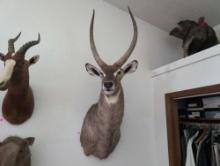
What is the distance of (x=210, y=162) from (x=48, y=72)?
1559 millimetres

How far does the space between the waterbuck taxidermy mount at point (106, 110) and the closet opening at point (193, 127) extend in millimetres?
506

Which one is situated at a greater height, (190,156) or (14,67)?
(14,67)

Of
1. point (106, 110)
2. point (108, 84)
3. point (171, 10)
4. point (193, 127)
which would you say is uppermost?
point (171, 10)

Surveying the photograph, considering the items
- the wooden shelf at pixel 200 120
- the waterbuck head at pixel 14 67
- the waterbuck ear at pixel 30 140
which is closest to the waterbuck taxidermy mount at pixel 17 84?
the waterbuck head at pixel 14 67

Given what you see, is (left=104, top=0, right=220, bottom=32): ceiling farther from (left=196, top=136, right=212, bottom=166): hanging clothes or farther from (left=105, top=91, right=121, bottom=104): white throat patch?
(left=196, top=136, right=212, bottom=166): hanging clothes

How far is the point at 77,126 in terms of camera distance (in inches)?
84.5

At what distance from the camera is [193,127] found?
2.45m

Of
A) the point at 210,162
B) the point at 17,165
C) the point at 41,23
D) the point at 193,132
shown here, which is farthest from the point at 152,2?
the point at 17,165

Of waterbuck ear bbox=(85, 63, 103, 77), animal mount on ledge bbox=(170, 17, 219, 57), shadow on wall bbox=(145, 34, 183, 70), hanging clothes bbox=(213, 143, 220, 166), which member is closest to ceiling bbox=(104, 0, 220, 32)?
animal mount on ledge bbox=(170, 17, 219, 57)

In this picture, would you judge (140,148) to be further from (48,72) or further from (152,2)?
(152,2)

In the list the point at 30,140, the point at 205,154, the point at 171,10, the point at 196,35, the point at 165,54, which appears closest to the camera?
the point at 30,140

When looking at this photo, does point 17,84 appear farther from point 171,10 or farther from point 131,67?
point 171,10

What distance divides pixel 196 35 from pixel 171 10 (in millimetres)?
357

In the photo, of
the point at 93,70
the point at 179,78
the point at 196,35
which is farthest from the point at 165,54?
the point at 93,70
